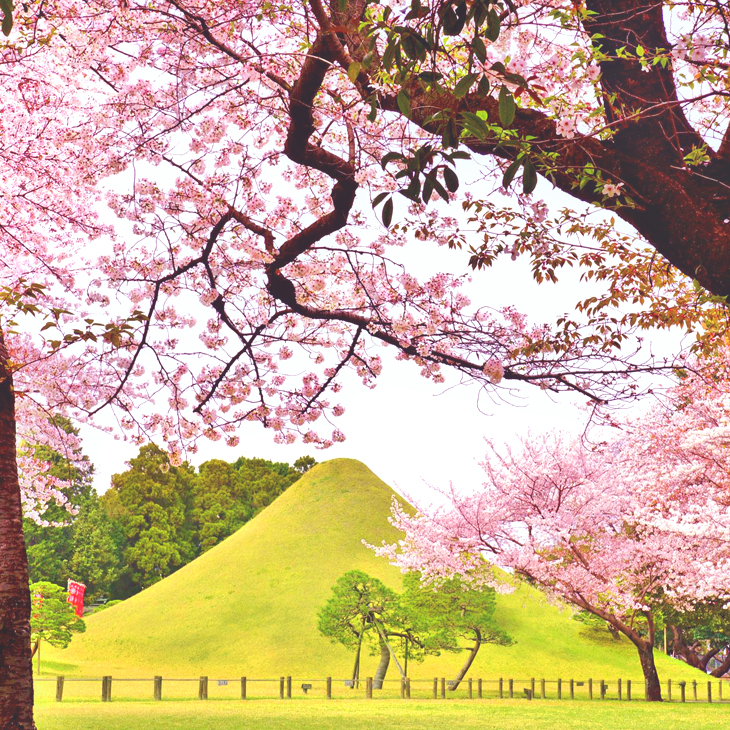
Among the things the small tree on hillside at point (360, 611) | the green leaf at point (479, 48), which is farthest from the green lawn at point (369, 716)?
the green leaf at point (479, 48)

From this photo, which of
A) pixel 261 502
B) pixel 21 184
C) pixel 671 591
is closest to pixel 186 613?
pixel 261 502

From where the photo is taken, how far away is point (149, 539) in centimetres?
4853

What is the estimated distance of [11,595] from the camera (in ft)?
22.3

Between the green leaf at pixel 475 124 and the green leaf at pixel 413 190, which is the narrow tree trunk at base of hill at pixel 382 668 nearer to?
the green leaf at pixel 413 190

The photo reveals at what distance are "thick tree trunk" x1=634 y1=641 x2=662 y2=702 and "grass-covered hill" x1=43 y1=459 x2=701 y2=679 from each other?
42.3 ft

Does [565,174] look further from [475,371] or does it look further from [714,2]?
[475,371]

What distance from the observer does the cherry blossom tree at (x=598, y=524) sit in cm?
1833

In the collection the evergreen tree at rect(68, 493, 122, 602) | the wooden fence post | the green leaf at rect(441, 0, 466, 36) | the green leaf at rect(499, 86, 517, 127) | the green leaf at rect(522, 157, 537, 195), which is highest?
the green leaf at rect(441, 0, 466, 36)

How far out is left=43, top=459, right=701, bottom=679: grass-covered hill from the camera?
35.4m

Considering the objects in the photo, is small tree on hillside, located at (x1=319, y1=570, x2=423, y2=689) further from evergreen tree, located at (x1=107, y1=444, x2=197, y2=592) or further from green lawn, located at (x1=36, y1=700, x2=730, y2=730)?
evergreen tree, located at (x1=107, y1=444, x2=197, y2=592)

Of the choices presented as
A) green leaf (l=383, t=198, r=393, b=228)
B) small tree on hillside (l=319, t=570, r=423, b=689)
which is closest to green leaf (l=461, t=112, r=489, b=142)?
green leaf (l=383, t=198, r=393, b=228)

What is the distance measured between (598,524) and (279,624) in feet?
73.0

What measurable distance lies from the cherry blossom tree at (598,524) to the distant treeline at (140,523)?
93.5 ft

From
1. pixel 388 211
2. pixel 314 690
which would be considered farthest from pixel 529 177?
pixel 314 690
